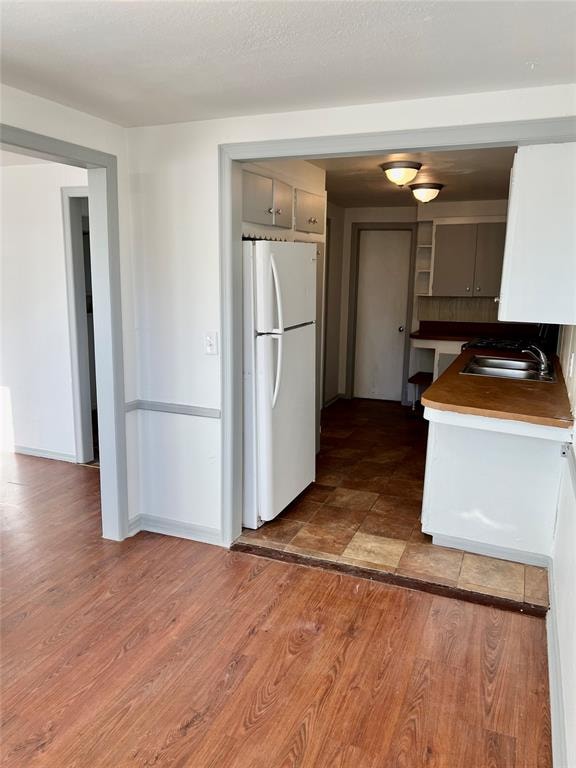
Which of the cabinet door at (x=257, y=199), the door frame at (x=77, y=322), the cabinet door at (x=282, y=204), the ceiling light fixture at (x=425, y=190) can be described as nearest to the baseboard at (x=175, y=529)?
the door frame at (x=77, y=322)

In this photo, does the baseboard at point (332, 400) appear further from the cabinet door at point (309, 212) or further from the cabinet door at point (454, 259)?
the cabinet door at point (309, 212)

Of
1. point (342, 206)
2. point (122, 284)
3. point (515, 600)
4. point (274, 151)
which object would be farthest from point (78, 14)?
point (342, 206)

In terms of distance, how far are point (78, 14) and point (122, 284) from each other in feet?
5.19

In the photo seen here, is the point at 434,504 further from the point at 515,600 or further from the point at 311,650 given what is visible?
the point at 311,650

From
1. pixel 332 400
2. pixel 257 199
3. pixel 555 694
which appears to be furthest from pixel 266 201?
pixel 332 400

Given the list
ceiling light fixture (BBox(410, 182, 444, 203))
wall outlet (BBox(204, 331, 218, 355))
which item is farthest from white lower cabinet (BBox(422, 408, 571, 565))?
ceiling light fixture (BBox(410, 182, 444, 203))

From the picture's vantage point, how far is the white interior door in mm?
6523

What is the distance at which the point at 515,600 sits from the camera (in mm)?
2678

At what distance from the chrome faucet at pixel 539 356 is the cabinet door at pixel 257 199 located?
6.90 feet

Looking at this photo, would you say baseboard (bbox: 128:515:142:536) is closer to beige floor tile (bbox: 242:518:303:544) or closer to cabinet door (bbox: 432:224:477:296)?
beige floor tile (bbox: 242:518:303:544)

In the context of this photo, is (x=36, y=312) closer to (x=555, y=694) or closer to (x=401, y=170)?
(x=401, y=170)

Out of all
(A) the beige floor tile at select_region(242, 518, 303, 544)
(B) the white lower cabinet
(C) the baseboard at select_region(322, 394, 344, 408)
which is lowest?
(A) the beige floor tile at select_region(242, 518, 303, 544)

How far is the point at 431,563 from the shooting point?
3008 millimetres

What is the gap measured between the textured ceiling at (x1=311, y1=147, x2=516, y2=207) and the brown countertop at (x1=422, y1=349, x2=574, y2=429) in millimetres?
1302
